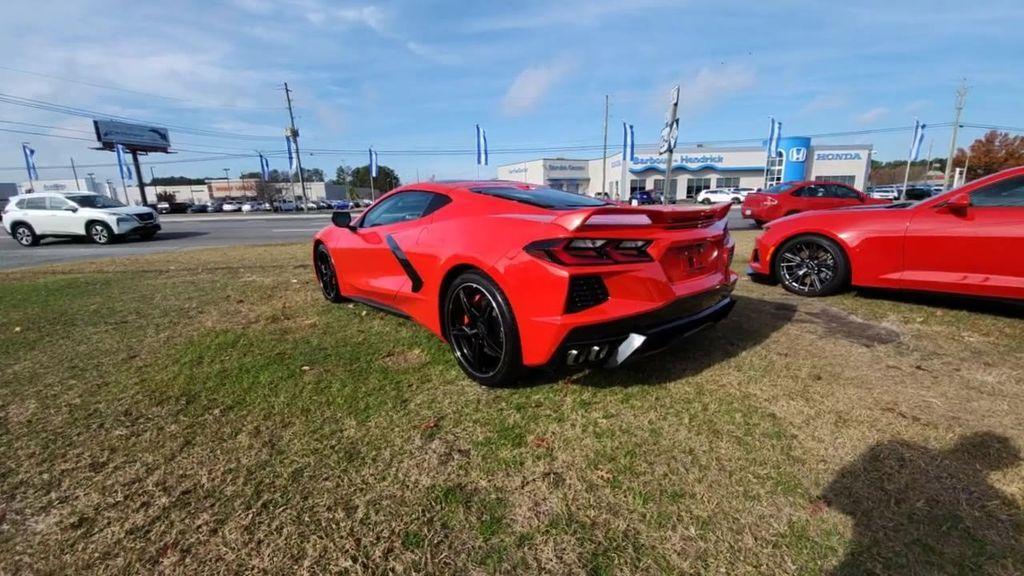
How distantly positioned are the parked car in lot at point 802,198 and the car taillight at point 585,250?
12.9 m

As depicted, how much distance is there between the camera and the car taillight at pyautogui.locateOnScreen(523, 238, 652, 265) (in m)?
2.34

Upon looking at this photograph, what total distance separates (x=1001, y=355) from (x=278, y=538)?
14.2ft

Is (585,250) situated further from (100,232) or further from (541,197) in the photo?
(100,232)

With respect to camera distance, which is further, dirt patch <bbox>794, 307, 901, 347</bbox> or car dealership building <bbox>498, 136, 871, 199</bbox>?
car dealership building <bbox>498, 136, 871, 199</bbox>

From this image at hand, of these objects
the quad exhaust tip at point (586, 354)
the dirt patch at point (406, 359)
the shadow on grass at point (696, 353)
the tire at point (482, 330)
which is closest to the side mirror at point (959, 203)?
the shadow on grass at point (696, 353)

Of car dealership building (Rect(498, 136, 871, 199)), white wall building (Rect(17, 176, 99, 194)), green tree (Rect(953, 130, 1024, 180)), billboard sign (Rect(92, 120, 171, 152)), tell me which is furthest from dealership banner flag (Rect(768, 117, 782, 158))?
white wall building (Rect(17, 176, 99, 194))

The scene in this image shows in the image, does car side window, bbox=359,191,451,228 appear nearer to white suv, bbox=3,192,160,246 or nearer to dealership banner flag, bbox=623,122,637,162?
white suv, bbox=3,192,160,246

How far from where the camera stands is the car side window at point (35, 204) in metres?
12.8

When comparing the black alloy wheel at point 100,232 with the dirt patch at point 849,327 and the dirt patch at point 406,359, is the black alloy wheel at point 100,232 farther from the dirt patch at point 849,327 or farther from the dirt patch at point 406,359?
the dirt patch at point 849,327

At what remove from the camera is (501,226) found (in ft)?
8.77

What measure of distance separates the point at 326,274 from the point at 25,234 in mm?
14042

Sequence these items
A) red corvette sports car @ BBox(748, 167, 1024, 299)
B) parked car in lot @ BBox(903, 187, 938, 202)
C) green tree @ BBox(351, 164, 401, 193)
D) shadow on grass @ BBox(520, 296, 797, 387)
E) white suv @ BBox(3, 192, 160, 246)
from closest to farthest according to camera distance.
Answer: shadow on grass @ BBox(520, 296, 797, 387), red corvette sports car @ BBox(748, 167, 1024, 299), parked car in lot @ BBox(903, 187, 938, 202), white suv @ BBox(3, 192, 160, 246), green tree @ BBox(351, 164, 401, 193)

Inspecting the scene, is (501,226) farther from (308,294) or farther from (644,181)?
(644,181)

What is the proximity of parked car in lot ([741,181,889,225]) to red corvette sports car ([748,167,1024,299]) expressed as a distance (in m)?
9.52
